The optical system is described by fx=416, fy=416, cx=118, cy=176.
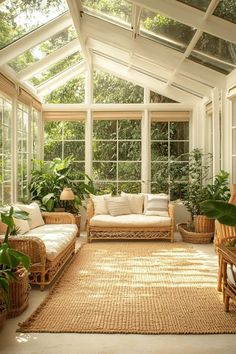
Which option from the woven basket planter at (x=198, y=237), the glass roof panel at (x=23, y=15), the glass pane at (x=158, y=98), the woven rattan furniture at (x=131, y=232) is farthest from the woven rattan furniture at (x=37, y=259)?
the glass pane at (x=158, y=98)

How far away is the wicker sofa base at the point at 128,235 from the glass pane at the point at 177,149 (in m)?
2.03

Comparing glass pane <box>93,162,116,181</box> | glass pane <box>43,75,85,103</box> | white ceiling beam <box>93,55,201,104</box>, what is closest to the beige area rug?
glass pane <box>93,162,116,181</box>

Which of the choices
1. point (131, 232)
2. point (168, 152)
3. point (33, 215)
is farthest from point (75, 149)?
point (33, 215)

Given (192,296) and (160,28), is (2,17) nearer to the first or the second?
(160,28)

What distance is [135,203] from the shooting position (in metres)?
7.89

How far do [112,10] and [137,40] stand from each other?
75cm

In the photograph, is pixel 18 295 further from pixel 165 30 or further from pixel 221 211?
pixel 165 30

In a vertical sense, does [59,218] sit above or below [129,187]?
below

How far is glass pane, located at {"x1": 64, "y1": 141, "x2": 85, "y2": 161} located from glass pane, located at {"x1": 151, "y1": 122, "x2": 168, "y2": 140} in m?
1.49

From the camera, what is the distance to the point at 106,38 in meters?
6.51

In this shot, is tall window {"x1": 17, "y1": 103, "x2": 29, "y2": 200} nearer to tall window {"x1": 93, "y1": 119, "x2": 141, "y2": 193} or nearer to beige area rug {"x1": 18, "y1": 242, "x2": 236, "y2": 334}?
tall window {"x1": 93, "y1": 119, "x2": 141, "y2": 193}

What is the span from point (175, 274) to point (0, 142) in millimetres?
2966

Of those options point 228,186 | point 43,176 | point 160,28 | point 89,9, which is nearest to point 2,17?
point 89,9

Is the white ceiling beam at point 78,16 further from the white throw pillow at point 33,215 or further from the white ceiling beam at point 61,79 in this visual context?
the white throw pillow at point 33,215
